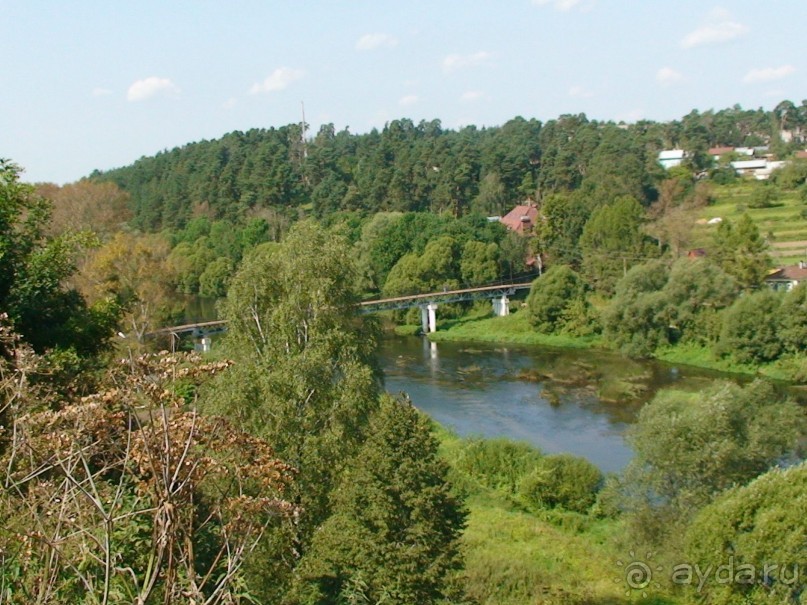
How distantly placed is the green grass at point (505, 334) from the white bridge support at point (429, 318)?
39 centimetres

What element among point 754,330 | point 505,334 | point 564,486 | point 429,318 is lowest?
point 505,334

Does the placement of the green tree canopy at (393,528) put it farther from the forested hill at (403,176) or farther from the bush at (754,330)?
the forested hill at (403,176)

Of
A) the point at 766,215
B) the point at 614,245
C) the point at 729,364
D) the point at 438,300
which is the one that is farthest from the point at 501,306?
the point at 766,215

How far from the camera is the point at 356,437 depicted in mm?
12453

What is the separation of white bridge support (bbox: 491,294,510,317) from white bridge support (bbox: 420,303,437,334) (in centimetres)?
313

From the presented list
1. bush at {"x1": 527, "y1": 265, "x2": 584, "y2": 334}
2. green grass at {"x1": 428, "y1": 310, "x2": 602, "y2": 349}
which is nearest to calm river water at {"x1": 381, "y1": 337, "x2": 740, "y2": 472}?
green grass at {"x1": 428, "y1": 310, "x2": 602, "y2": 349}

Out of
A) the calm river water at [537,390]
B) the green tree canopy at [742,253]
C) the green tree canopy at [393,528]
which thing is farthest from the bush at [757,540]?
the green tree canopy at [742,253]

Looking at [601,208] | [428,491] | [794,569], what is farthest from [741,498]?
[601,208]

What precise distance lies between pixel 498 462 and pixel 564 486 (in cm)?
214

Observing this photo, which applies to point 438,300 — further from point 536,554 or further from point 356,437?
point 356,437

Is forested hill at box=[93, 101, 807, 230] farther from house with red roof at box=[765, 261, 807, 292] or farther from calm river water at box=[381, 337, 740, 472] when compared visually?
calm river water at box=[381, 337, 740, 472]

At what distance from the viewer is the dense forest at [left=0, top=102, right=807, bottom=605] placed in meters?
4.33

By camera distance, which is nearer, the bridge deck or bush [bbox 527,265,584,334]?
bush [bbox 527,265,584,334]

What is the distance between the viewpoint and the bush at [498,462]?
19.7 meters
